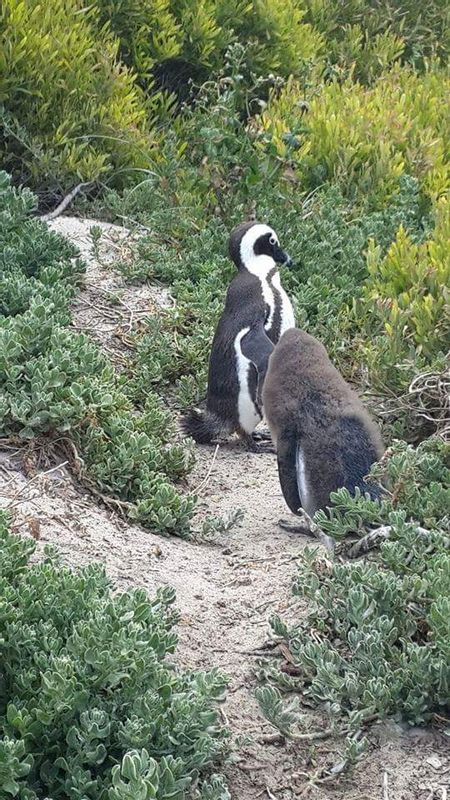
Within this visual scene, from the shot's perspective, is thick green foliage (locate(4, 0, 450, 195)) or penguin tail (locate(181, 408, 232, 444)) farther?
thick green foliage (locate(4, 0, 450, 195))

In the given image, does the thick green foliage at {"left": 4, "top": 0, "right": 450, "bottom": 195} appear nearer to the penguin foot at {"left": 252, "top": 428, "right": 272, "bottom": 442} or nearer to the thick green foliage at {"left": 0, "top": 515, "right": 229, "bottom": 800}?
the penguin foot at {"left": 252, "top": 428, "right": 272, "bottom": 442}

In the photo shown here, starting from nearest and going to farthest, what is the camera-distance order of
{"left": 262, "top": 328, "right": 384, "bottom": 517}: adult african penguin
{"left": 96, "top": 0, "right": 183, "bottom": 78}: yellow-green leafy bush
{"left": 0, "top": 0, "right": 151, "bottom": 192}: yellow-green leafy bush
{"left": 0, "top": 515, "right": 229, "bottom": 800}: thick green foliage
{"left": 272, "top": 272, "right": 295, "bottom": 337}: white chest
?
{"left": 0, "top": 515, "right": 229, "bottom": 800}: thick green foliage → {"left": 262, "top": 328, "right": 384, "bottom": 517}: adult african penguin → {"left": 272, "top": 272, "right": 295, "bottom": 337}: white chest → {"left": 0, "top": 0, "right": 151, "bottom": 192}: yellow-green leafy bush → {"left": 96, "top": 0, "right": 183, "bottom": 78}: yellow-green leafy bush

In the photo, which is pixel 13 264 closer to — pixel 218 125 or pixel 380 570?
pixel 218 125

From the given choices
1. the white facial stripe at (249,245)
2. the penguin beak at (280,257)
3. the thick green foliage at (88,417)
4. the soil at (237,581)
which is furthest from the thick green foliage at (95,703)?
the penguin beak at (280,257)

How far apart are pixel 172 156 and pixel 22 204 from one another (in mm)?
1468

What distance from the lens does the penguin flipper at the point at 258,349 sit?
6.07m

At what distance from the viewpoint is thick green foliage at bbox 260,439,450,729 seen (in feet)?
10.2

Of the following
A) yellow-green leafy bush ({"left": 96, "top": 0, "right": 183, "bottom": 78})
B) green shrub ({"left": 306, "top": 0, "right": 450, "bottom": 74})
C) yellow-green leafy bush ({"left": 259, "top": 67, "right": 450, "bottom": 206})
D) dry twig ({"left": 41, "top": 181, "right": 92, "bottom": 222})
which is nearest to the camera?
dry twig ({"left": 41, "top": 181, "right": 92, "bottom": 222})

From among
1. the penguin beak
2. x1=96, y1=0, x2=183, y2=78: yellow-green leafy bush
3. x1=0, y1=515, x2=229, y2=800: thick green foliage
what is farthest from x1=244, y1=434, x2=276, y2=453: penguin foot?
x1=96, y1=0, x2=183, y2=78: yellow-green leafy bush

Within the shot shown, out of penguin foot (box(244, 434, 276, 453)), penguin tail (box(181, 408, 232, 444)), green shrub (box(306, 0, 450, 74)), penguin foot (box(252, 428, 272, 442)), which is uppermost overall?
green shrub (box(306, 0, 450, 74))

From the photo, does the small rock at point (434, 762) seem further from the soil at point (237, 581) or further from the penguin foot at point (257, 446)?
the penguin foot at point (257, 446)

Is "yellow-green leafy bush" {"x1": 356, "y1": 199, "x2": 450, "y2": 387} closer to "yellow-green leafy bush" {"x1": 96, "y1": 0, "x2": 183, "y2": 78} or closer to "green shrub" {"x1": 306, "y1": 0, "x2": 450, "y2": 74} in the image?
"yellow-green leafy bush" {"x1": 96, "y1": 0, "x2": 183, "y2": 78}

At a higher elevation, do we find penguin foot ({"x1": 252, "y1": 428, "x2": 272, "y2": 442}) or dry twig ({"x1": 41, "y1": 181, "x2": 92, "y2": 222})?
dry twig ({"x1": 41, "y1": 181, "x2": 92, "y2": 222})

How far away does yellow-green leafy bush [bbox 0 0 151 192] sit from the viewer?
7.80m
